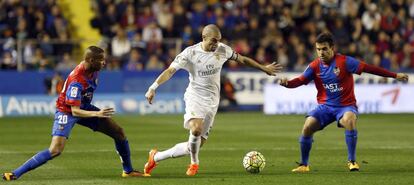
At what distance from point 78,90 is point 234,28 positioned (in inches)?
718

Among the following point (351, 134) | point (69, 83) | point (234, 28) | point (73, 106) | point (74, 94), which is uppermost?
point (234, 28)

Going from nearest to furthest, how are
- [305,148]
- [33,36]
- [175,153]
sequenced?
[175,153], [305,148], [33,36]

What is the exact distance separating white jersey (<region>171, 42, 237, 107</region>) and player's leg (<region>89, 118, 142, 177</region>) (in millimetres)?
1096

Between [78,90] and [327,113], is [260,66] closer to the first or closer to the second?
[327,113]

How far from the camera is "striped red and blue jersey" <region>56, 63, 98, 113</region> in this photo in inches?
448

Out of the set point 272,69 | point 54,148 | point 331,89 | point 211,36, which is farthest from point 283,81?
point 54,148

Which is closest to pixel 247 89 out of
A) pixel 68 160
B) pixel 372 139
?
pixel 372 139

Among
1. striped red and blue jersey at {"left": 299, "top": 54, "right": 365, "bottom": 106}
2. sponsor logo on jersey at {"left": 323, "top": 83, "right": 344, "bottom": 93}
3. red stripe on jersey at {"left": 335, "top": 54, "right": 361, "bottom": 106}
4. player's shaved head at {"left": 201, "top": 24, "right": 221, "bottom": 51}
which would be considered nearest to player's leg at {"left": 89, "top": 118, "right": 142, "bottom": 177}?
player's shaved head at {"left": 201, "top": 24, "right": 221, "bottom": 51}

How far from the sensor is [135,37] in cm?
2831

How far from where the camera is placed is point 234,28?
96.3 feet

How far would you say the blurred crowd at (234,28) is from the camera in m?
27.6

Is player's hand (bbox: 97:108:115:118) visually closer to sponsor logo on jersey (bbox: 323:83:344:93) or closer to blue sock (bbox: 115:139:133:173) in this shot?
blue sock (bbox: 115:139:133:173)

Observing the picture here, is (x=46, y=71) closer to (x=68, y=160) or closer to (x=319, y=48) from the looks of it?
(x=68, y=160)

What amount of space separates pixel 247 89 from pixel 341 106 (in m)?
15.2
